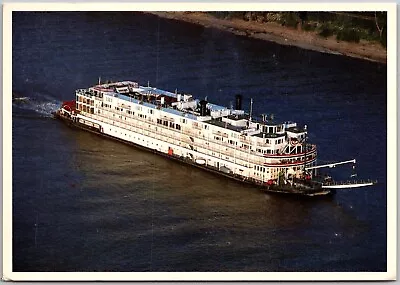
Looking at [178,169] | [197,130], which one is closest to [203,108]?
[197,130]

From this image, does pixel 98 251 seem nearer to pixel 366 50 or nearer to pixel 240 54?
pixel 240 54

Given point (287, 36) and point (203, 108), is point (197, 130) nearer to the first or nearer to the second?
point (203, 108)

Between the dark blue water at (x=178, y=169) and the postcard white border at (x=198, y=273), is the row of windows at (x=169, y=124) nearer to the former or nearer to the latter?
the dark blue water at (x=178, y=169)

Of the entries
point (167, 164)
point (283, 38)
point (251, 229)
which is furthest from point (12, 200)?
point (283, 38)

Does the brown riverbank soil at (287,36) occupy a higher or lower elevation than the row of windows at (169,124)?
higher

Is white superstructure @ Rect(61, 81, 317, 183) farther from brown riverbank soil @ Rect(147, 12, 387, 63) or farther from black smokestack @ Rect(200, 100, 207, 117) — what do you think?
brown riverbank soil @ Rect(147, 12, 387, 63)

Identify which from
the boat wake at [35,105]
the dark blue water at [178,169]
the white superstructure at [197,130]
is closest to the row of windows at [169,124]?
the white superstructure at [197,130]
